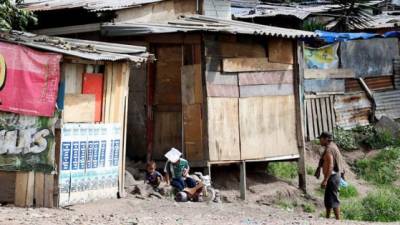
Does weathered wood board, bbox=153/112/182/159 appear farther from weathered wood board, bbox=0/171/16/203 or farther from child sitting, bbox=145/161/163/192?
weathered wood board, bbox=0/171/16/203

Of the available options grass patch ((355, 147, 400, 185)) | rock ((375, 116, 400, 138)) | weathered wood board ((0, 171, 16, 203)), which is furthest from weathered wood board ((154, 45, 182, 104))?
rock ((375, 116, 400, 138))

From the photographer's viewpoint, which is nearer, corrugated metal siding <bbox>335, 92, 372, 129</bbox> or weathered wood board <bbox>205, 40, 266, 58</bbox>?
weathered wood board <bbox>205, 40, 266, 58</bbox>

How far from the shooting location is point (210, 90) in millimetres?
11828

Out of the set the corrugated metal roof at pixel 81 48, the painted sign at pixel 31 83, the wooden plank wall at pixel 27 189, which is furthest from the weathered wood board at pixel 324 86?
the wooden plank wall at pixel 27 189

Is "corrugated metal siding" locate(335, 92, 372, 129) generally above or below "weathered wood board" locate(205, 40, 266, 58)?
below

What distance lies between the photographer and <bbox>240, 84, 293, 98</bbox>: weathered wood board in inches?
486

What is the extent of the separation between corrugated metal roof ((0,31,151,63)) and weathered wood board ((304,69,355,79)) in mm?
6951

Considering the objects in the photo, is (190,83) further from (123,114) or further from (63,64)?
(63,64)

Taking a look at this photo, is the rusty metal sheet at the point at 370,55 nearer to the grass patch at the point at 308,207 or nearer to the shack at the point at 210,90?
the shack at the point at 210,90

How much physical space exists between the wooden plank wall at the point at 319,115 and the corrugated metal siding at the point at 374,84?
2.73ft

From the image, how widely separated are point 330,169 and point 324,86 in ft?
22.2

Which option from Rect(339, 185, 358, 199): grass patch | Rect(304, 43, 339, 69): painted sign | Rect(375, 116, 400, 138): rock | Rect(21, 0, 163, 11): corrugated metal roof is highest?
Rect(21, 0, 163, 11): corrugated metal roof

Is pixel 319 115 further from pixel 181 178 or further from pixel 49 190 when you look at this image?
pixel 49 190

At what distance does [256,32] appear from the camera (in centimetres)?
1181
